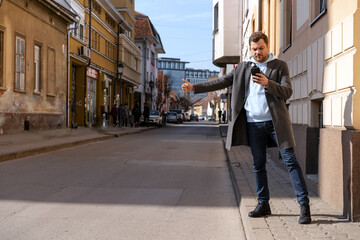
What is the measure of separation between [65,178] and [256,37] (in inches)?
186

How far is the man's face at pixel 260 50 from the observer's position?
170 inches

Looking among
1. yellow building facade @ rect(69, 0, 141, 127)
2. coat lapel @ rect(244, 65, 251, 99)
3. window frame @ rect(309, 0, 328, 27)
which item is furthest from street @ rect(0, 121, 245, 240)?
yellow building facade @ rect(69, 0, 141, 127)

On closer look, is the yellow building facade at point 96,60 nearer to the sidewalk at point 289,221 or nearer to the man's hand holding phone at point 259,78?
the sidewalk at point 289,221

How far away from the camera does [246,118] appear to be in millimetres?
4500

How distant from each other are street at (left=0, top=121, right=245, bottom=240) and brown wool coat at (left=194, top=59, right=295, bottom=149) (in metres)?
1.00

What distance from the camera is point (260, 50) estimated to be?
434 cm

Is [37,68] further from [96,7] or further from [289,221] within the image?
[289,221]

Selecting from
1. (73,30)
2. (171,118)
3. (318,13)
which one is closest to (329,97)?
(318,13)

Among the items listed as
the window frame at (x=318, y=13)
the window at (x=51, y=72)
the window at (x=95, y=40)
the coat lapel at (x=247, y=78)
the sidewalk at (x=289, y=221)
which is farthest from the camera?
the window at (x=95, y=40)

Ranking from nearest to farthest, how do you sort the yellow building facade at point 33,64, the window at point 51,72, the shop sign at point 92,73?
the yellow building facade at point 33,64 < the window at point 51,72 < the shop sign at point 92,73

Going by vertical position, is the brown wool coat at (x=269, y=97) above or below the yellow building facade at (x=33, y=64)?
below

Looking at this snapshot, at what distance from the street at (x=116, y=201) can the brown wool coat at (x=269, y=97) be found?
3.27 feet

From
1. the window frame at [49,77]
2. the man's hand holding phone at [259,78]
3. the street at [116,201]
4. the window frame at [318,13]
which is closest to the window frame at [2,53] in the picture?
the window frame at [49,77]

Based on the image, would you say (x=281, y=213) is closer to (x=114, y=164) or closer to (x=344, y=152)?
(x=344, y=152)
